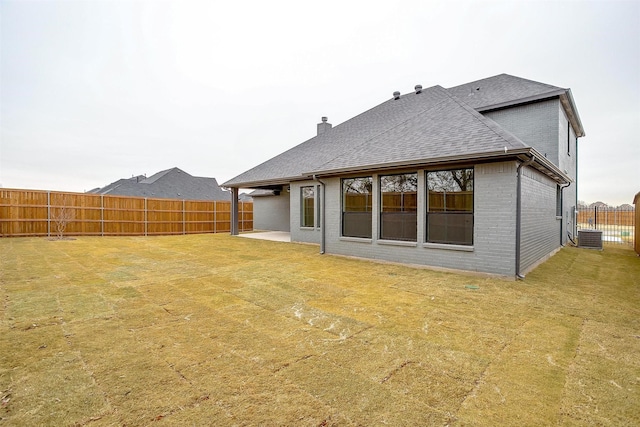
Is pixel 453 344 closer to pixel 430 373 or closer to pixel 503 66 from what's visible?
pixel 430 373

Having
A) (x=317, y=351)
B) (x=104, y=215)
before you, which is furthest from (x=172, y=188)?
(x=317, y=351)

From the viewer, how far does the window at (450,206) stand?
6.93 m

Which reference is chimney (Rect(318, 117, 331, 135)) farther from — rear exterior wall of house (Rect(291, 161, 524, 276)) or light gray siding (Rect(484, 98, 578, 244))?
rear exterior wall of house (Rect(291, 161, 524, 276))

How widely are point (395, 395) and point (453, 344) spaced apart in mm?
1319

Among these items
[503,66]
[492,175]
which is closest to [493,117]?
[503,66]

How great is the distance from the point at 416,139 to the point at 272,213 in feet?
42.3

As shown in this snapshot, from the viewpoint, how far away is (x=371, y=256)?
344 inches

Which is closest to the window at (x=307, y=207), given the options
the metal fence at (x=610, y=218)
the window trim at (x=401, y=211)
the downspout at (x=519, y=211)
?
the window trim at (x=401, y=211)

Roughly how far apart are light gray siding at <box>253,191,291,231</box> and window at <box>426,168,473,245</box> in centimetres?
1208

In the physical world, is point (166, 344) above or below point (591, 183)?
below

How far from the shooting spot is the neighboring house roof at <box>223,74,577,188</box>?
6.79 metres

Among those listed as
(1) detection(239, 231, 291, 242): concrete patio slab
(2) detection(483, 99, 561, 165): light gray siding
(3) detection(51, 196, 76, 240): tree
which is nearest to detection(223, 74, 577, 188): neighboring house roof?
(2) detection(483, 99, 561, 165): light gray siding

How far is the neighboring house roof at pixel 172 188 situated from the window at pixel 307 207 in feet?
47.8

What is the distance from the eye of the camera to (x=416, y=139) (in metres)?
8.42
